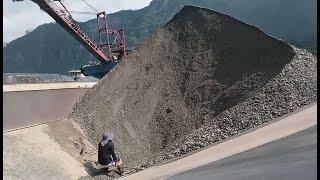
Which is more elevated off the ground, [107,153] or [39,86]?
[39,86]

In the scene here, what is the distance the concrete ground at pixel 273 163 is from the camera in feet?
34.2

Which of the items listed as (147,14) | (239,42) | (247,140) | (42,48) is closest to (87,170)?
(247,140)

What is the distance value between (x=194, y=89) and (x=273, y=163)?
37.4 ft

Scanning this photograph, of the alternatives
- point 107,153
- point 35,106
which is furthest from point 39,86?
point 107,153

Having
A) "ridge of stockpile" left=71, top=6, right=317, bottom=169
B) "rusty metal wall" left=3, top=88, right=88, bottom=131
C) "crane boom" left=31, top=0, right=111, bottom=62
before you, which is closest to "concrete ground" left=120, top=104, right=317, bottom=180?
"ridge of stockpile" left=71, top=6, right=317, bottom=169

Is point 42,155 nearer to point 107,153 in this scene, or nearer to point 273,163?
point 107,153

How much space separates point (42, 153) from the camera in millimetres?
17609

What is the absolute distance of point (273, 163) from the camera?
11.7m

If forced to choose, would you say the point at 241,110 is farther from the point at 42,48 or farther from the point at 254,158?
the point at 42,48

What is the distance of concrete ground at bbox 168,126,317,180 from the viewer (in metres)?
10.4

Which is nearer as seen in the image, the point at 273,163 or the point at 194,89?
the point at 273,163

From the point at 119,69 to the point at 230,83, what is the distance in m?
5.37

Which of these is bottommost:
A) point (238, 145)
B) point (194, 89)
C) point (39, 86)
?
point (238, 145)

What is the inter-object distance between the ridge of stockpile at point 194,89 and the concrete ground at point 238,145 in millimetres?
1073
